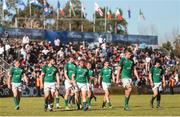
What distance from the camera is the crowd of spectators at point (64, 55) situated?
4841cm

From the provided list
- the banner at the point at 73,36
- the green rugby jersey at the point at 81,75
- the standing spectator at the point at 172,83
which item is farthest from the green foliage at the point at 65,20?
the green rugby jersey at the point at 81,75

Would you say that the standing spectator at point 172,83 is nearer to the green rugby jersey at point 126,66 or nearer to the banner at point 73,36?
the banner at point 73,36

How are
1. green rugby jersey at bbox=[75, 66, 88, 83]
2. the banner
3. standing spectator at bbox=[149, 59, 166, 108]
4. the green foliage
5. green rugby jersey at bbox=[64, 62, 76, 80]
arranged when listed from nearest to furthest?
green rugby jersey at bbox=[75, 66, 88, 83] → green rugby jersey at bbox=[64, 62, 76, 80] → standing spectator at bbox=[149, 59, 166, 108] → the banner → the green foliage

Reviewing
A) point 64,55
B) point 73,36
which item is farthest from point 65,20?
point 64,55

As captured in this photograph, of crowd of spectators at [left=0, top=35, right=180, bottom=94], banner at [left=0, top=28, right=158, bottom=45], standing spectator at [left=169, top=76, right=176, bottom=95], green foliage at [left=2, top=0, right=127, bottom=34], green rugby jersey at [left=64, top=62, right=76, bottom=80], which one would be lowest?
standing spectator at [left=169, top=76, right=176, bottom=95]

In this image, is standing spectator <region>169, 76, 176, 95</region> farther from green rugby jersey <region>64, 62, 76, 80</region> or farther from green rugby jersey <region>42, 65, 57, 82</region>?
green rugby jersey <region>42, 65, 57, 82</region>

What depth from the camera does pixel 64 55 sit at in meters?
52.5

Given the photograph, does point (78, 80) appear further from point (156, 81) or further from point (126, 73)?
point (156, 81)

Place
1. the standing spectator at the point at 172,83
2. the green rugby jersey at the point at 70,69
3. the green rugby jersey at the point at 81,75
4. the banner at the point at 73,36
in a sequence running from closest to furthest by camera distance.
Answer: the green rugby jersey at the point at 81,75 < the green rugby jersey at the point at 70,69 < the banner at the point at 73,36 < the standing spectator at the point at 172,83

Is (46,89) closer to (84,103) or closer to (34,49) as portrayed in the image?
(84,103)

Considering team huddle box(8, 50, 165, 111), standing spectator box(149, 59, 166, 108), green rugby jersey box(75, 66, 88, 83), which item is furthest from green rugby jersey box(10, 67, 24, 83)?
standing spectator box(149, 59, 166, 108)

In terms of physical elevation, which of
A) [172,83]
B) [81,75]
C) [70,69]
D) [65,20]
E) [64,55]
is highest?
[65,20]

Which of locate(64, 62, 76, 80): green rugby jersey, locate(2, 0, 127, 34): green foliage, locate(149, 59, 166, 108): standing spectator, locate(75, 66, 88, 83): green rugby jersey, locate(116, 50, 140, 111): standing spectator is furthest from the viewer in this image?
locate(2, 0, 127, 34): green foliage

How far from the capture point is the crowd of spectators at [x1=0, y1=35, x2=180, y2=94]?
48.4 m
